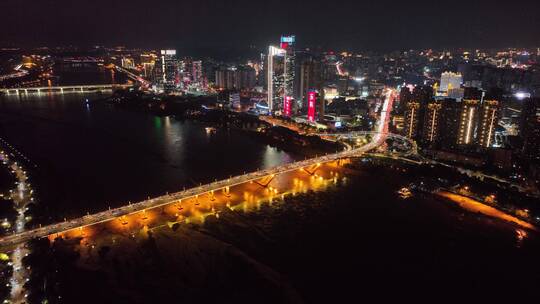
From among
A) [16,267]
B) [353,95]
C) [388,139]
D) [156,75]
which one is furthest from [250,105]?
[16,267]

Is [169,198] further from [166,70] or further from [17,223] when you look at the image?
[166,70]

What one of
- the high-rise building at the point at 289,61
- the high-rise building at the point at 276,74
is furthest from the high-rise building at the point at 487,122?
the high-rise building at the point at 276,74

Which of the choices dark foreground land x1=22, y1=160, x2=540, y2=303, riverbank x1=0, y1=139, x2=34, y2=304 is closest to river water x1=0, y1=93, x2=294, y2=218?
riverbank x1=0, y1=139, x2=34, y2=304

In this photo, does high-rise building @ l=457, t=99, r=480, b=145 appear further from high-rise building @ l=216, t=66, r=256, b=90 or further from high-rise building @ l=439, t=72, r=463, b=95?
high-rise building @ l=216, t=66, r=256, b=90

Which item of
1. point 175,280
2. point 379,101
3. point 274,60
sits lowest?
point 175,280

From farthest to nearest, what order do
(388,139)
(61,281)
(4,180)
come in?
(388,139)
(4,180)
(61,281)

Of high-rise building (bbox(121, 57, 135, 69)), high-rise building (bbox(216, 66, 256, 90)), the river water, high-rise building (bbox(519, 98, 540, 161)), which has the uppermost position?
high-rise building (bbox(121, 57, 135, 69))

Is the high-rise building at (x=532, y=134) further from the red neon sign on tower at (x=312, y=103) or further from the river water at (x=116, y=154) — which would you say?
the red neon sign on tower at (x=312, y=103)

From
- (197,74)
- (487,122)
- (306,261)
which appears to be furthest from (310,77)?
(306,261)

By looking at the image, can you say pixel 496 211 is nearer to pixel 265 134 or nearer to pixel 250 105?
pixel 265 134
